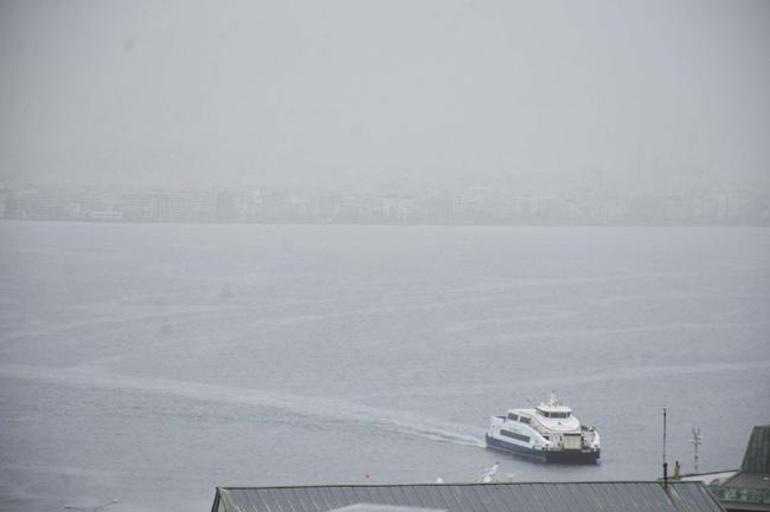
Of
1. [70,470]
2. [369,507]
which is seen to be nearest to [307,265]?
[70,470]

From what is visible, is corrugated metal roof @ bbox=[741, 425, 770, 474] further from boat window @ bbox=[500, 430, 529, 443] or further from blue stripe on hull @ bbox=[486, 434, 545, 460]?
boat window @ bbox=[500, 430, 529, 443]

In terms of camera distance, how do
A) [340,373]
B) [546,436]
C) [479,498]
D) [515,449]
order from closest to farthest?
[479,498], [515,449], [546,436], [340,373]

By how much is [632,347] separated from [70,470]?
39136mm

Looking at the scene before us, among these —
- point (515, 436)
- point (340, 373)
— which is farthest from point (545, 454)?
point (340, 373)

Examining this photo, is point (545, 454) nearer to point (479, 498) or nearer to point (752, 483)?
point (752, 483)

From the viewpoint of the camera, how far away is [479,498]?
82.1 feet

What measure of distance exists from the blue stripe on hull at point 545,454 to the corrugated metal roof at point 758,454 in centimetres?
1271

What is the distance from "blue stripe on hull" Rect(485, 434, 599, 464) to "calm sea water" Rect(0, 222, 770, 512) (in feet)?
2.05

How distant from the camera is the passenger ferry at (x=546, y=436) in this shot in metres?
51.8

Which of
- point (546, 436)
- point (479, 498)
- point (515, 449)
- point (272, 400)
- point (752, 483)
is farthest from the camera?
point (272, 400)

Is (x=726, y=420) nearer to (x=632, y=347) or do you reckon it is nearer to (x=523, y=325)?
(x=632, y=347)

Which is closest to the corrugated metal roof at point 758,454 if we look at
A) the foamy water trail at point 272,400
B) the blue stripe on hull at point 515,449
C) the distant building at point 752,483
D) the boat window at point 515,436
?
the distant building at point 752,483

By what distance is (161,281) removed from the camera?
126m

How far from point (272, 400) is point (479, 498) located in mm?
37794
